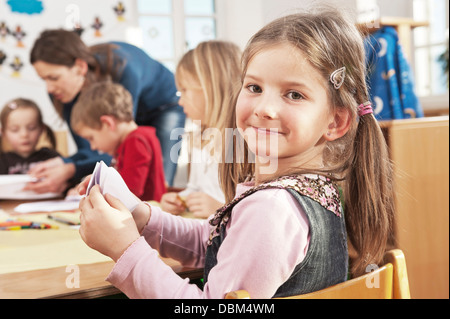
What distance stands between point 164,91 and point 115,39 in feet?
1.76

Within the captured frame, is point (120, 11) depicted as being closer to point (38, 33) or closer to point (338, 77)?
point (38, 33)

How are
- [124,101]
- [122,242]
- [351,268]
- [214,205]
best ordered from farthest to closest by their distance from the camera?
[124,101] < [214,205] < [351,268] < [122,242]

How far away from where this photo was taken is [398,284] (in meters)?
0.52

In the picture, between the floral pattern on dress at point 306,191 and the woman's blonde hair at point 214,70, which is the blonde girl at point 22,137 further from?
the floral pattern on dress at point 306,191

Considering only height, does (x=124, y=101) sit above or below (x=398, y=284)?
above

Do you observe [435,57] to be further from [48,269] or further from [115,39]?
[48,269]

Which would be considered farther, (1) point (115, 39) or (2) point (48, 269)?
(1) point (115, 39)

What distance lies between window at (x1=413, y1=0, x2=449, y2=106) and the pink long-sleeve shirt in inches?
83.2

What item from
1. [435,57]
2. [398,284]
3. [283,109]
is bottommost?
[398,284]

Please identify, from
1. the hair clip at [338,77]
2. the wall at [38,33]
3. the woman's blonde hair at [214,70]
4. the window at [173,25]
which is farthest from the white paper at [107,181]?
the wall at [38,33]

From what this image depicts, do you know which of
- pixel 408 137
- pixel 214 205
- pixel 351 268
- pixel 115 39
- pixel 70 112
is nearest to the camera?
pixel 351 268

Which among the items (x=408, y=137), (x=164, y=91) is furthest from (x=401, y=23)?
(x=164, y=91)

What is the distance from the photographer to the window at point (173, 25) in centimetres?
147
